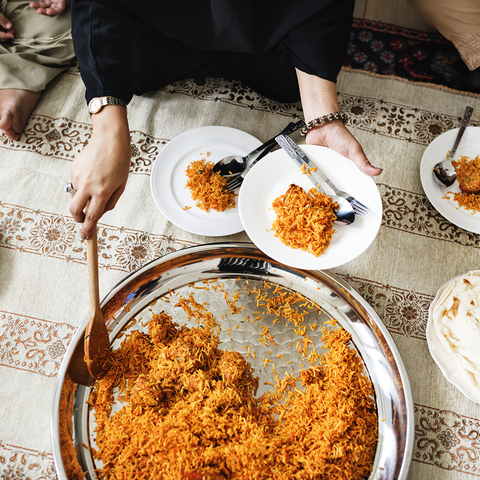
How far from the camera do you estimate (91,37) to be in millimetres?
1083

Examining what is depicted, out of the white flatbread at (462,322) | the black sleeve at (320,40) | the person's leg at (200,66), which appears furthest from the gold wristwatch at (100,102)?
the white flatbread at (462,322)

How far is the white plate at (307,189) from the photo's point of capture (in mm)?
1066

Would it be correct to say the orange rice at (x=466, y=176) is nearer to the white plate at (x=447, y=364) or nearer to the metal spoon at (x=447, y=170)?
the metal spoon at (x=447, y=170)

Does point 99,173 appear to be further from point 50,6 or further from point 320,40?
point 50,6

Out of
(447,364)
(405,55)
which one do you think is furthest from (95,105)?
(405,55)

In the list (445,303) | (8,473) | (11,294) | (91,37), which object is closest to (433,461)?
(445,303)

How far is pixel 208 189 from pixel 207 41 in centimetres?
50

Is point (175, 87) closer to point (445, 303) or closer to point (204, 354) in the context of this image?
point (204, 354)

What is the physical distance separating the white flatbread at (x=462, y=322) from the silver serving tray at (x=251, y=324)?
0.20 m

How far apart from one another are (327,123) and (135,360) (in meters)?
0.98

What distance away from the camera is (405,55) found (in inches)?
71.1

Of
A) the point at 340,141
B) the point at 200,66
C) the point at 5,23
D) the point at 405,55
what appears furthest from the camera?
the point at 405,55

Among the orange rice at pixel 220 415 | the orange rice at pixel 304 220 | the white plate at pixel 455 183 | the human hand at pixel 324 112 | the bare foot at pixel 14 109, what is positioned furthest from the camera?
the bare foot at pixel 14 109

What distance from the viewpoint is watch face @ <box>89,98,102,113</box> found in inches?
42.1
